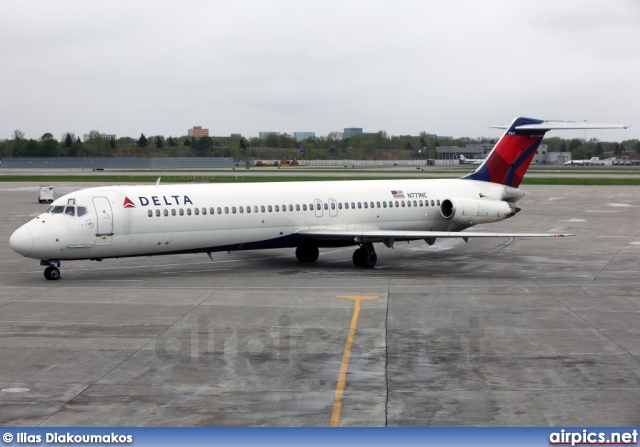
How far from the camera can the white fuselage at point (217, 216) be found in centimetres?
2531

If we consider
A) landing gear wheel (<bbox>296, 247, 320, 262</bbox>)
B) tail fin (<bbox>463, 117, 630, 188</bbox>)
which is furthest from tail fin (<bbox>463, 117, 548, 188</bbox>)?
landing gear wheel (<bbox>296, 247, 320, 262</bbox>)

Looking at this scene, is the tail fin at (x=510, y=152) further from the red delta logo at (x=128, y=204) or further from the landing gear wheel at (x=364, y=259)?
the red delta logo at (x=128, y=204)

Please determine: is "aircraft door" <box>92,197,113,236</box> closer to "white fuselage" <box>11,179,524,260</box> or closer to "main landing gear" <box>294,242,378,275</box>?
"white fuselage" <box>11,179,524,260</box>

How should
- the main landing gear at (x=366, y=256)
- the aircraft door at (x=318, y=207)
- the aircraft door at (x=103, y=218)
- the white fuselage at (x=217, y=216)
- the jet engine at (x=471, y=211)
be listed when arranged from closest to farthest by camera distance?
the white fuselage at (x=217, y=216) < the aircraft door at (x=103, y=218) < the main landing gear at (x=366, y=256) < the aircraft door at (x=318, y=207) < the jet engine at (x=471, y=211)

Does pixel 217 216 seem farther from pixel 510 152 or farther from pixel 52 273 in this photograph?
pixel 510 152

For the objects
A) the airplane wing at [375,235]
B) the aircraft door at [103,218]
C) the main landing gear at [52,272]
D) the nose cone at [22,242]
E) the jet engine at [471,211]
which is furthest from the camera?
the jet engine at [471,211]

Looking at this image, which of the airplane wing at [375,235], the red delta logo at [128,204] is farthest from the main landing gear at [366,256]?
the red delta logo at [128,204]

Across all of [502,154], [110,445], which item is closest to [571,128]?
[502,154]

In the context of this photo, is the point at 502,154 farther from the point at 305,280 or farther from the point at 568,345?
the point at 568,345

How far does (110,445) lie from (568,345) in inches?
429

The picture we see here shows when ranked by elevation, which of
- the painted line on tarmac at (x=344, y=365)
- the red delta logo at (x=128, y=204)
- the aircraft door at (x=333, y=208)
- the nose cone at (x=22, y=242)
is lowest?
the painted line on tarmac at (x=344, y=365)

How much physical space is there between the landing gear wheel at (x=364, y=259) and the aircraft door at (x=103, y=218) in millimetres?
8806

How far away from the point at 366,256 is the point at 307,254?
273 cm

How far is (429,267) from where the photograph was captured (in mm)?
29578
